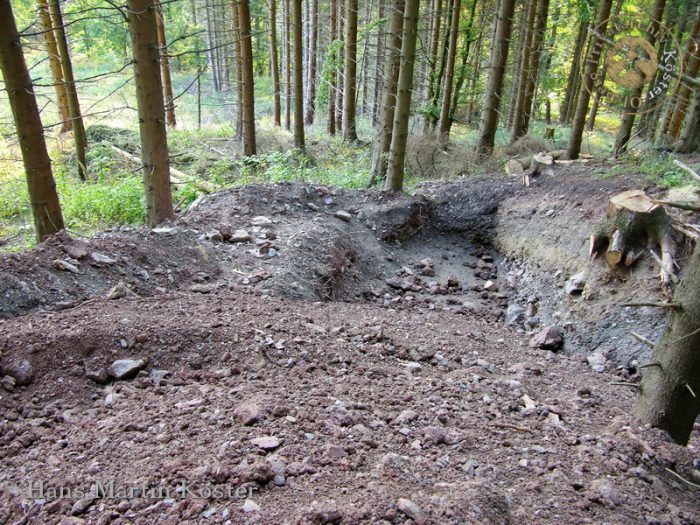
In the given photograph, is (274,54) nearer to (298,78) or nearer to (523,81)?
(298,78)

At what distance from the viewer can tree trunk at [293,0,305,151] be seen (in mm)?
12773

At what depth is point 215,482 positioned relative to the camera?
7.55ft

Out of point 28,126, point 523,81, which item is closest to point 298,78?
point 523,81

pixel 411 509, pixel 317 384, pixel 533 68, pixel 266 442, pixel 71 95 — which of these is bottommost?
pixel 317 384

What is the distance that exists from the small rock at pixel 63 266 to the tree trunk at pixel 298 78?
1025 cm

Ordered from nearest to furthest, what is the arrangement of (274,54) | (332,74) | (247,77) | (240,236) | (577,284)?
(577,284) → (240,236) → (247,77) → (332,74) → (274,54)

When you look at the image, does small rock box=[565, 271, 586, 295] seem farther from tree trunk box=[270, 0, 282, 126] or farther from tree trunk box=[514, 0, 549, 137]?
tree trunk box=[270, 0, 282, 126]

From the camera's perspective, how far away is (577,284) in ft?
19.1

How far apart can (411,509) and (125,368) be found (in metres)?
2.33

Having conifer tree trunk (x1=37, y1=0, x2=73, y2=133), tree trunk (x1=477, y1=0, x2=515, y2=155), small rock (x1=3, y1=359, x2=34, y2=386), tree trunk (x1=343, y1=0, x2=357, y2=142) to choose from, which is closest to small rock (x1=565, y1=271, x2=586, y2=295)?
small rock (x1=3, y1=359, x2=34, y2=386)

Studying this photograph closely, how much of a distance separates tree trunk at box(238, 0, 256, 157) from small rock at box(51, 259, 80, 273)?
7.62m

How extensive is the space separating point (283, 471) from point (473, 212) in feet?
21.8

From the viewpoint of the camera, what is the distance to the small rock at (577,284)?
227 inches

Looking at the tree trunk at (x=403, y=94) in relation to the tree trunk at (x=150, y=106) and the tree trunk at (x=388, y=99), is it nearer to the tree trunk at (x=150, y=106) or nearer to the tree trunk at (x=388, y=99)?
the tree trunk at (x=388, y=99)
